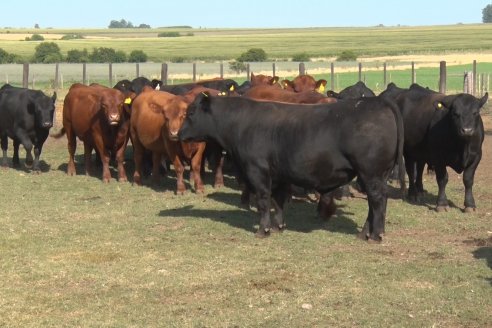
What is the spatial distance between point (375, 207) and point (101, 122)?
615 centimetres

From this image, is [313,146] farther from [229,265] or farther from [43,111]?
[43,111]

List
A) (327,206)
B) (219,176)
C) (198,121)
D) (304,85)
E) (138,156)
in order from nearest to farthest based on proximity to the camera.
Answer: (198,121) → (327,206) → (219,176) → (138,156) → (304,85)

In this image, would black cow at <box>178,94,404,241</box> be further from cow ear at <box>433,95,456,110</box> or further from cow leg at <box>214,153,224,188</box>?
cow leg at <box>214,153,224,188</box>

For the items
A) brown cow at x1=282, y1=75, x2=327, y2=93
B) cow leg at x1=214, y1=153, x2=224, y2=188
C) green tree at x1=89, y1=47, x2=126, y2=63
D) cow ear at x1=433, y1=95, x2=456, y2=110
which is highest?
green tree at x1=89, y1=47, x2=126, y2=63

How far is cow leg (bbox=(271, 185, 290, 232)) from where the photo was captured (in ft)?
29.6

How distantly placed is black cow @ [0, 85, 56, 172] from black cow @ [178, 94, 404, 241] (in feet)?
17.6

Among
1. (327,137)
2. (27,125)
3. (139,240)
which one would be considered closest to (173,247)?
(139,240)

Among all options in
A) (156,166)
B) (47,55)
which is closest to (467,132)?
(156,166)

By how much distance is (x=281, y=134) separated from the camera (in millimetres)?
8719

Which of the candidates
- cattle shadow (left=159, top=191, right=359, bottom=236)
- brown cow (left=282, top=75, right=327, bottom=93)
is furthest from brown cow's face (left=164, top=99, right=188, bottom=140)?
brown cow (left=282, top=75, right=327, bottom=93)

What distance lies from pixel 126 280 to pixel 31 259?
128 centimetres

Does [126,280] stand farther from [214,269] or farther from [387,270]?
[387,270]

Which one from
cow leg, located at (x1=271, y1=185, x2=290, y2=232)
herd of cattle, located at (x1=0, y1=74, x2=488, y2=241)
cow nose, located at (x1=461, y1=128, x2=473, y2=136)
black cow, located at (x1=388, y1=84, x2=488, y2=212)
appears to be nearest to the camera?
herd of cattle, located at (x1=0, y1=74, x2=488, y2=241)

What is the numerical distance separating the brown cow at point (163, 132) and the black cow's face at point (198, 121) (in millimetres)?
1213
